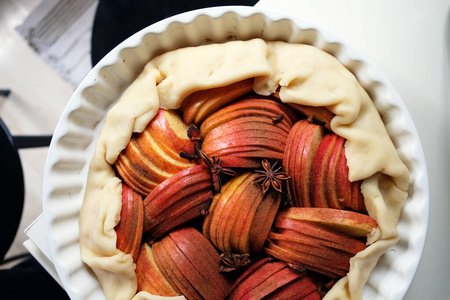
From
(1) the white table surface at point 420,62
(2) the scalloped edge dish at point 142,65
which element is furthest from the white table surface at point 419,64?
(2) the scalloped edge dish at point 142,65

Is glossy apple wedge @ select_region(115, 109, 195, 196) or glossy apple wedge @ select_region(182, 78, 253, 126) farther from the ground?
glossy apple wedge @ select_region(182, 78, 253, 126)

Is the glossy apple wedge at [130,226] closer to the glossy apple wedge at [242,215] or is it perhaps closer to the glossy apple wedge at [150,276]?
the glossy apple wedge at [150,276]

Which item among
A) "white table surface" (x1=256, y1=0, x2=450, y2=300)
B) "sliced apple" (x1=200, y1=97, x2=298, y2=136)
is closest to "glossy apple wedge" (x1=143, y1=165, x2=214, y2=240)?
"sliced apple" (x1=200, y1=97, x2=298, y2=136)

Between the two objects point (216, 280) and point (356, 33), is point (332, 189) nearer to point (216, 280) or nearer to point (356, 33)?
point (216, 280)

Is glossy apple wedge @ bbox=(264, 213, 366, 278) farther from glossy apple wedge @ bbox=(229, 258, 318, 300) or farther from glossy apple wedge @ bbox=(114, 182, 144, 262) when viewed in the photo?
glossy apple wedge @ bbox=(114, 182, 144, 262)

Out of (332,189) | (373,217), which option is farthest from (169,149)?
(373,217)

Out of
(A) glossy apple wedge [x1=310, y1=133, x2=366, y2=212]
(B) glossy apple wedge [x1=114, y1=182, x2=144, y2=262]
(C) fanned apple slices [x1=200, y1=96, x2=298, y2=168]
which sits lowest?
(B) glossy apple wedge [x1=114, y1=182, x2=144, y2=262]
